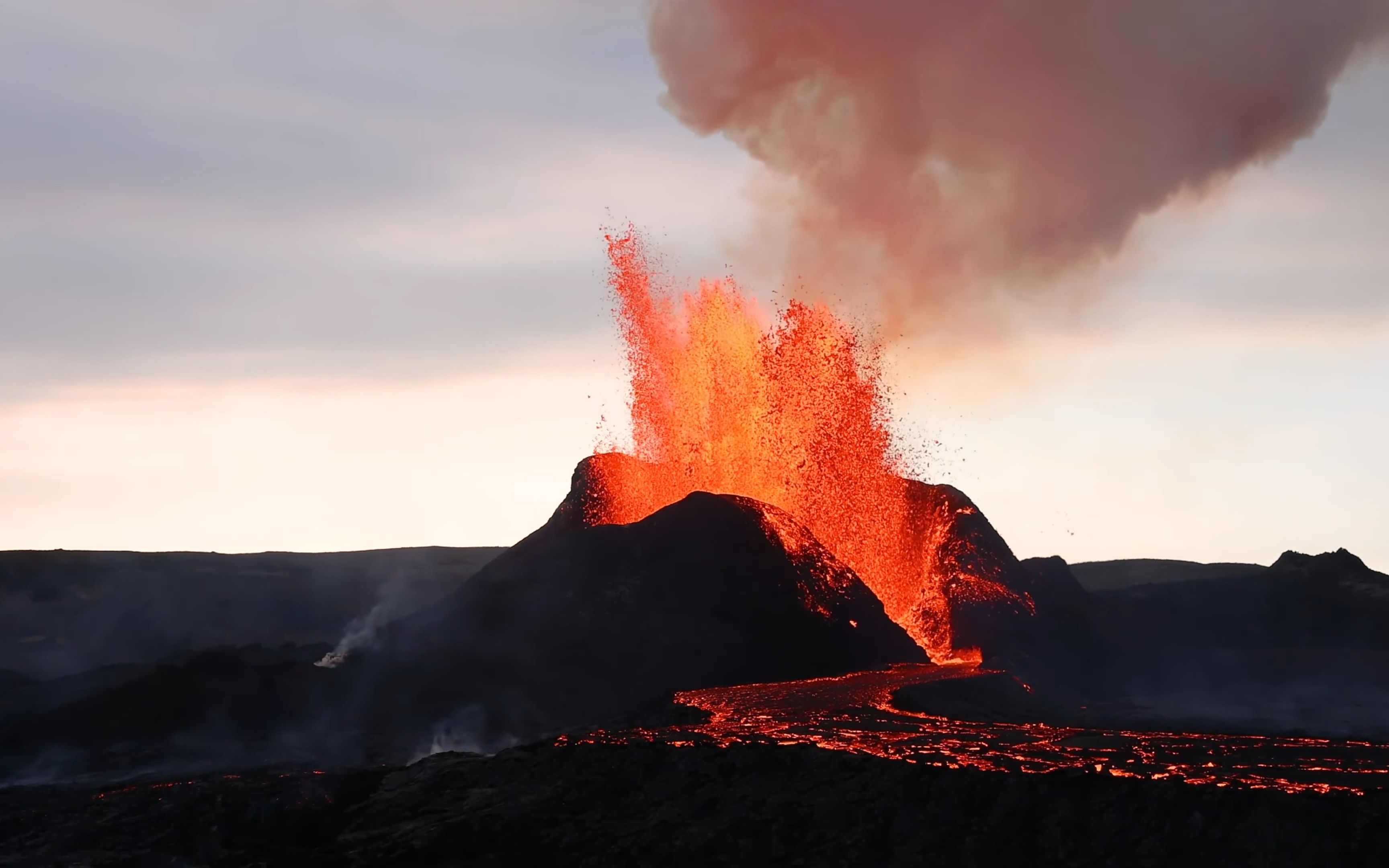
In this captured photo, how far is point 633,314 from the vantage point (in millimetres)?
48094

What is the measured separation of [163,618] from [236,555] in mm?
24423

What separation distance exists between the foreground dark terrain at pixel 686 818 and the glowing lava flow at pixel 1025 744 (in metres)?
0.62

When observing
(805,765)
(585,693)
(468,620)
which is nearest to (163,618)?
(468,620)

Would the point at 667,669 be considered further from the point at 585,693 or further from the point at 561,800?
the point at 561,800

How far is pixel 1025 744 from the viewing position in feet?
70.3

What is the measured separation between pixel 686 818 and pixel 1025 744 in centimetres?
579

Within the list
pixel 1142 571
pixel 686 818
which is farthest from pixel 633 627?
pixel 1142 571

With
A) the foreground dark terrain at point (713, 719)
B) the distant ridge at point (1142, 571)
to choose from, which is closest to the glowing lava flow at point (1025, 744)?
the foreground dark terrain at point (713, 719)

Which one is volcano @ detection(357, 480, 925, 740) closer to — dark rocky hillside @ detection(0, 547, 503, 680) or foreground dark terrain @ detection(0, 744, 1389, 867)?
foreground dark terrain @ detection(0, 744, 1389, 867)

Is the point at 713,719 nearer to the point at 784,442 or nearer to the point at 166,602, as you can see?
the point at 784,442

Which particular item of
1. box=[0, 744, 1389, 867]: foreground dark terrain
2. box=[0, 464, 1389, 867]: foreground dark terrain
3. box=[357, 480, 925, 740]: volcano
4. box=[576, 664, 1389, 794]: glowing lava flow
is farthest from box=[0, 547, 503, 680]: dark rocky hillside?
box=[576, 664, 1389, 794]: glowing lava flow

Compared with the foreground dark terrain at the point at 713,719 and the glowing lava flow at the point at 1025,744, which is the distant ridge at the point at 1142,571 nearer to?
the foreground dark terrain at the point at 713,719

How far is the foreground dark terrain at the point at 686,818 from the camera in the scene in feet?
53.7

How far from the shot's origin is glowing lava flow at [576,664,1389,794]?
1830 cm
